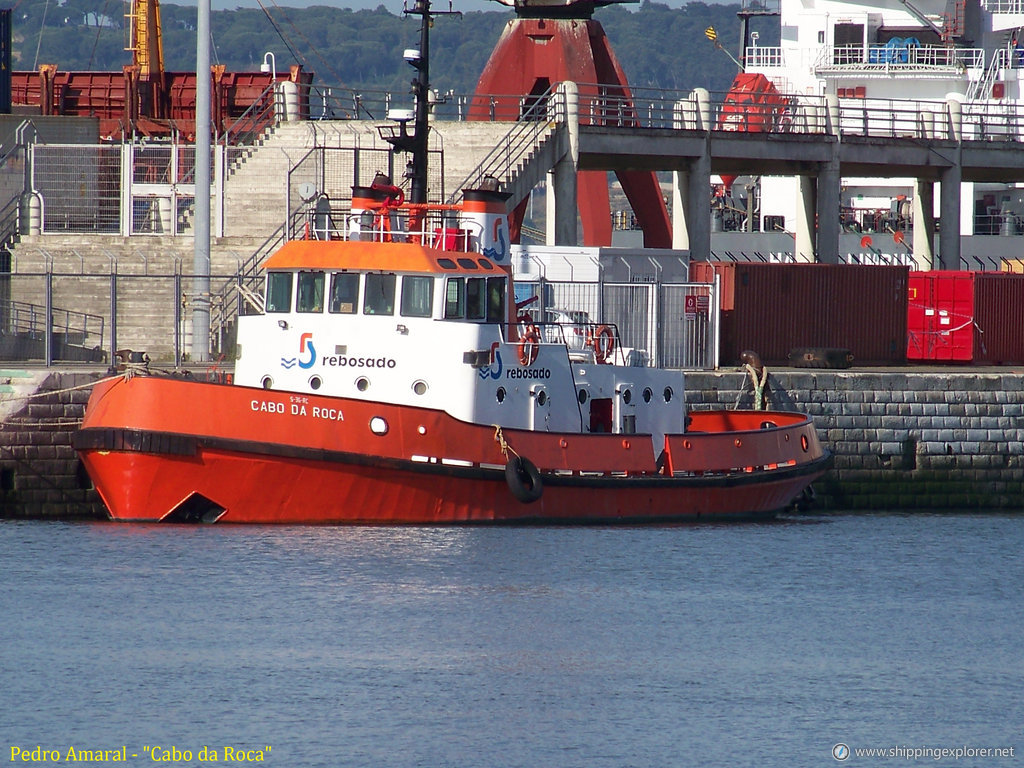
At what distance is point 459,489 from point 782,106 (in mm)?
18034

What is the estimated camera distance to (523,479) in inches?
813

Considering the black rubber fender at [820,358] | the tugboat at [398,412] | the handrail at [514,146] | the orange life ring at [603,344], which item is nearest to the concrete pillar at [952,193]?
the handrail at [514,146]

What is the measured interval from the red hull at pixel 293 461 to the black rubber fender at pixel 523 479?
0.49 ft

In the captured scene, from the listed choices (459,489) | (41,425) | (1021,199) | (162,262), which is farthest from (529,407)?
(1021,199)

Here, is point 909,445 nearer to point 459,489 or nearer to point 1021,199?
point 459,489

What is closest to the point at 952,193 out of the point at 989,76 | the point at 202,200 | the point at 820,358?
the point at 820,358

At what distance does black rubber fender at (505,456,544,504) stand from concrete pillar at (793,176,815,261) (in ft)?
65.2

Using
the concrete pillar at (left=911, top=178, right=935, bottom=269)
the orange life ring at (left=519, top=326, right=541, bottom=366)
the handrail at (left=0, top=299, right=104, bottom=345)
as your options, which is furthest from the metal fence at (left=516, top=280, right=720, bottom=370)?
the concrete pillar at (left=911, top=178, right=935, bottom=269)

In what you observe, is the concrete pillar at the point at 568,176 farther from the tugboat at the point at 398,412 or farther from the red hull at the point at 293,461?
the red hull at the point at 293,461

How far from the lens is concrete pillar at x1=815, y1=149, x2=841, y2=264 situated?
3694cm

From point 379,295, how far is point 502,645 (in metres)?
6.05

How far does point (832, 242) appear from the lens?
1478 inches

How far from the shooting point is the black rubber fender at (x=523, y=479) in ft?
67.1

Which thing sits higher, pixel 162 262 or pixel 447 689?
pixel 162 262
